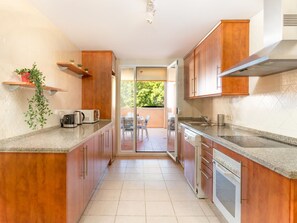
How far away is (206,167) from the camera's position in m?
2.46

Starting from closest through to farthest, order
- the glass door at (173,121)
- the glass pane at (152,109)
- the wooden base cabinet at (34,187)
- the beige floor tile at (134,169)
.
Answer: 1. the wooden base cabinet at (34,187)
2. the beige floor tile at (134,169)
3. the glass door at (173,121)
4. the glass pane at (152,109)

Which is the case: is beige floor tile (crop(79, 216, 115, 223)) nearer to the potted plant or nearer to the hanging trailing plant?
the hanging trailing plant

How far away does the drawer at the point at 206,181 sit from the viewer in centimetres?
232

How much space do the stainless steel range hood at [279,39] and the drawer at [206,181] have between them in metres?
1.19

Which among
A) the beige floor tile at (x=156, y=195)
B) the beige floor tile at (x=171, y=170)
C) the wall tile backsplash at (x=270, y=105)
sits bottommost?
the beige floor tile at (x=156, y=195)

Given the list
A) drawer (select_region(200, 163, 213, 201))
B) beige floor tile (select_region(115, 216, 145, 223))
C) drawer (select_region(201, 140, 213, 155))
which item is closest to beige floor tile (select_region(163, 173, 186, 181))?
drawer (select_region(200, 163, 213, 201))

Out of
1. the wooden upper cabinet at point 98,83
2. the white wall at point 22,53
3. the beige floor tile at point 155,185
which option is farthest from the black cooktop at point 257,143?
the wooden upper cabinet at point 98,83

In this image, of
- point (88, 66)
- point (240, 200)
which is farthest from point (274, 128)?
point (88, 66)

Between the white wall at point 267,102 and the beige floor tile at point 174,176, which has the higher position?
the white wall at point 267,102

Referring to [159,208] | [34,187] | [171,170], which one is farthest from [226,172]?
[171,170]

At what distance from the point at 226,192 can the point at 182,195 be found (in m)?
1.06

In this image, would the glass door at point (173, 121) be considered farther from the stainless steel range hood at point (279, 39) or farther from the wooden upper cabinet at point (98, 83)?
the stainless steel range hood at point (279, 39)

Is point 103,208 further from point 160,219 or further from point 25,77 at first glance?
point 25,77

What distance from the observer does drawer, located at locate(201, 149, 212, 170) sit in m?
2.32
